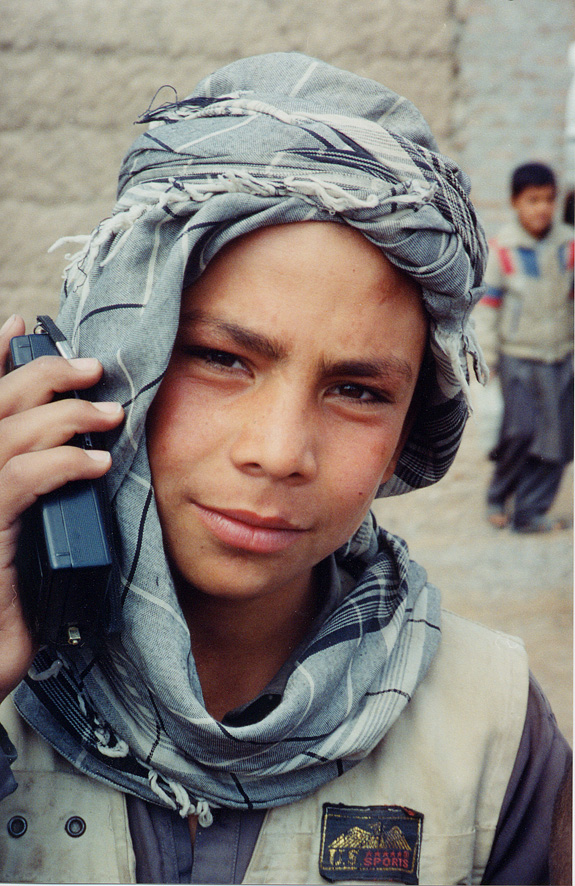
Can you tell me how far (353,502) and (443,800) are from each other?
1.85 feet

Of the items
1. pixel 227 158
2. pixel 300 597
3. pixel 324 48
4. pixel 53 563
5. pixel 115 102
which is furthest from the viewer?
pixel 324 48

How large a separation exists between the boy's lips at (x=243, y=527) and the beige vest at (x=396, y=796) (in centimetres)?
47

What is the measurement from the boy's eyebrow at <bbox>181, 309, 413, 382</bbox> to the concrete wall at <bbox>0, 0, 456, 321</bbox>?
2.45 meters

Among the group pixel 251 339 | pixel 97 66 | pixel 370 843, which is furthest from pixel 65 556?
pixel 97 66

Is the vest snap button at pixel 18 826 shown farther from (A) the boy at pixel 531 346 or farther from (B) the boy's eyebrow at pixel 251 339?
(A) the boy at pixel 531 346

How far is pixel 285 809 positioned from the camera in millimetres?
1290

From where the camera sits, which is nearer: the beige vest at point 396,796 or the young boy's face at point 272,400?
the young boy's face at point 272,400

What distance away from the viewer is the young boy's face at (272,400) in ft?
3.58

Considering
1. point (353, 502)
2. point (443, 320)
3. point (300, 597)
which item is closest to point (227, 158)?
point (443, 320)

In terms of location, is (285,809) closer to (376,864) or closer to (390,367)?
(376,864)

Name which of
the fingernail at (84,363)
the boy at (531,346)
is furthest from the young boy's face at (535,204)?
the fingernail at (84,363)

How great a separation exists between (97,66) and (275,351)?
8.86 feet

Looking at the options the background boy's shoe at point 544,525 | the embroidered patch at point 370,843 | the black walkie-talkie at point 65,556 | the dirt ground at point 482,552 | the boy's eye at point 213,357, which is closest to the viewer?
the black walkie-talkie at point 65,556

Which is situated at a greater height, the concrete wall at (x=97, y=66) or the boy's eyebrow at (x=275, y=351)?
the concrete wall at (x=97, y=66)
